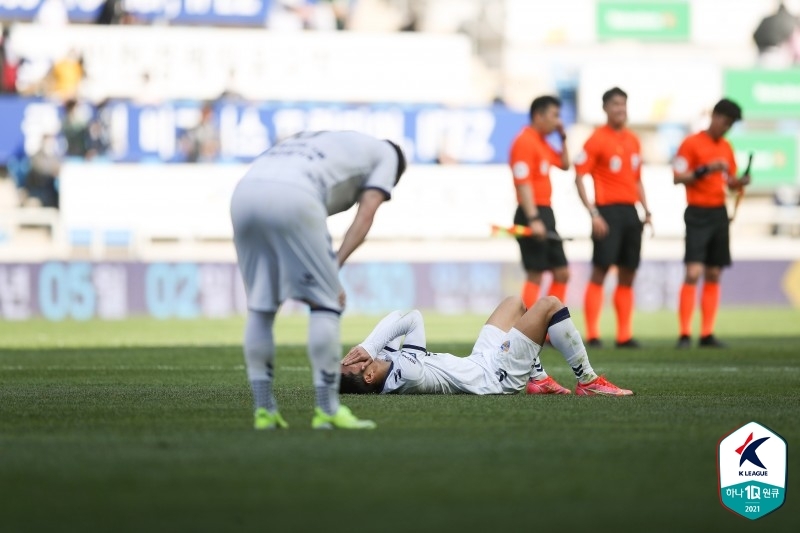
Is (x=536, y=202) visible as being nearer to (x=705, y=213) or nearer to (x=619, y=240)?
(x=619, y=240)

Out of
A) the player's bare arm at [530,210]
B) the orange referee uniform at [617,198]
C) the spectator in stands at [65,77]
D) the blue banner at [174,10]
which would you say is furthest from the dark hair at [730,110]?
the blue banner at [174,10]

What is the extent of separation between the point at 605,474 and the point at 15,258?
59.9ft

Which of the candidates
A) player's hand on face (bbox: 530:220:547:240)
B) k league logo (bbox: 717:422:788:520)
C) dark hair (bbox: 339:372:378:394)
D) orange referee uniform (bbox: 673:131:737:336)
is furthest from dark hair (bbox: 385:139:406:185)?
orange referee uniform (bbox: 673:131:737:336)

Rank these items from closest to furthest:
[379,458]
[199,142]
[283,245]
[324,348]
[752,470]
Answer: [752,470] → [379,458] → [283,245] → [324,348] → [199,142]

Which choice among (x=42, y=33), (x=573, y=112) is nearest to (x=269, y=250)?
(x=42, y=33)

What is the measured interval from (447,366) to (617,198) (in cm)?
637

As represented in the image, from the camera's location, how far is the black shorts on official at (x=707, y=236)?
1472 cm

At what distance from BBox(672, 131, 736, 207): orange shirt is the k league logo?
28.4 feet

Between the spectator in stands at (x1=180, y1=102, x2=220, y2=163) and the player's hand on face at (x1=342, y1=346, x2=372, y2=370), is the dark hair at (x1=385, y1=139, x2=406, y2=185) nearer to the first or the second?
the player's hand on face at (x1=342, y1=346, x2=372, y2=370)

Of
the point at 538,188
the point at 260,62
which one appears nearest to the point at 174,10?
the point at 260,62

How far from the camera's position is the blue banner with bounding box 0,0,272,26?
26797 millimetres

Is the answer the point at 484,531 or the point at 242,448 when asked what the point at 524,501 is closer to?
the point at 484,531

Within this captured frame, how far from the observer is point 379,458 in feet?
Result: 18.4

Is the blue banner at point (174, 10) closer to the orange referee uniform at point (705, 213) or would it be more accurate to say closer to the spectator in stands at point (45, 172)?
the spectator in stands at point (45, 172)
